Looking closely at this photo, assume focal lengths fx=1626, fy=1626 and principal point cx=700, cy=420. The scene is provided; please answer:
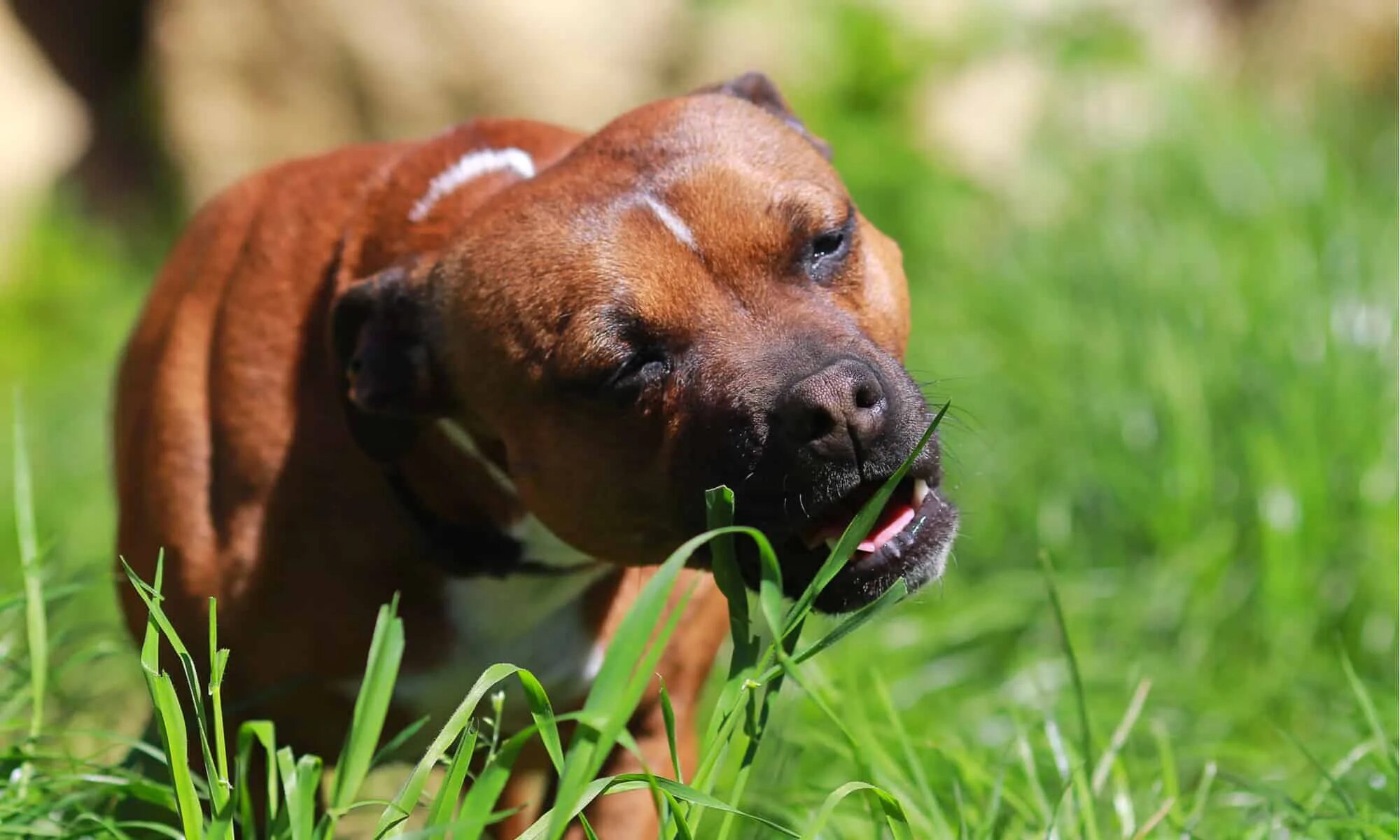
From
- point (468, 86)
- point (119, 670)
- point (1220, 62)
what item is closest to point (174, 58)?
point (468, 86)

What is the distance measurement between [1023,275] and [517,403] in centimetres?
376

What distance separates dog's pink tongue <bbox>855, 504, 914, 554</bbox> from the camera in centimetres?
255

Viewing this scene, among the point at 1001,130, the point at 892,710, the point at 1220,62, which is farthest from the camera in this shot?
the point at 1220,62

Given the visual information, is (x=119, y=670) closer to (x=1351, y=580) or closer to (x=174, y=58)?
(x=1351, y=580)

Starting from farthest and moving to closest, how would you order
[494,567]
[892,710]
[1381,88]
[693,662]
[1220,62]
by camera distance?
1. [1220,62]
2. [1381,88]
3. [693,662]
4. [494,567]
5. [892,710]

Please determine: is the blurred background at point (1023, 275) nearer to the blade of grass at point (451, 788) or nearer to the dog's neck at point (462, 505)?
the dog's neck at point (462, 505)

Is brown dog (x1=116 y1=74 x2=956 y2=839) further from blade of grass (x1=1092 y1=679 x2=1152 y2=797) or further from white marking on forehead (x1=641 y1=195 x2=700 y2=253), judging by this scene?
blade of grass (x1=1092 y1=679 x2=1152 y2=797)

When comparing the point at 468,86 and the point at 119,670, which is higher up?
the point at 468,86

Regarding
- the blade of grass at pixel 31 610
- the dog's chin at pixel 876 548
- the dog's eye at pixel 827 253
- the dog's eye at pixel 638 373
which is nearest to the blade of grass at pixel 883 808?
the dog's chin at pixel 876 548

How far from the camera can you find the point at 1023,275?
6.09 meters

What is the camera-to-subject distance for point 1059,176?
702 cm

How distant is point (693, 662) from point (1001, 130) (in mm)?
5508

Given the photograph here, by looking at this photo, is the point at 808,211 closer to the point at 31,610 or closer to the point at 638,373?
the point at 638,373

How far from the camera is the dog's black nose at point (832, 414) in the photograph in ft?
7.84
